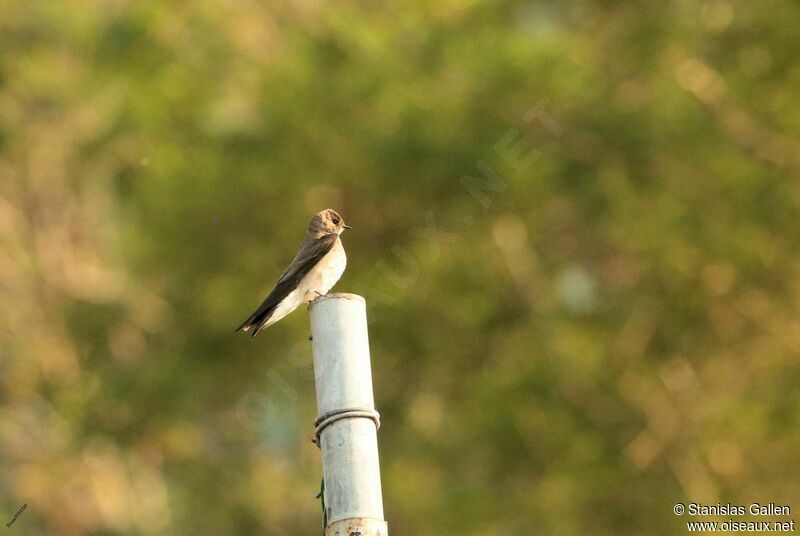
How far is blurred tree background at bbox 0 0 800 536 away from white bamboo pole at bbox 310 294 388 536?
7.30 meters

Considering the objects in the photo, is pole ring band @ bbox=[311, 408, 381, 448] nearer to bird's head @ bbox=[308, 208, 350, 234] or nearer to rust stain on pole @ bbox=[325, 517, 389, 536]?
rust stain on pole @ bbox=[325, 517, 389, 536]

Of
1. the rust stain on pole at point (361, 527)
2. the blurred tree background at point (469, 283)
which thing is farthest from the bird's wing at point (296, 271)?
the blurred tree background at point (469, 283)

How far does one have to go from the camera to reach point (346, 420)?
3879mm

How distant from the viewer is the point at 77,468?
13484 mm

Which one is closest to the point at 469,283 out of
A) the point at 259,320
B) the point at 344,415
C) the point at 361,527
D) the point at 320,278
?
the point at 320,278

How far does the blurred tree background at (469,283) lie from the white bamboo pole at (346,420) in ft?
24.0

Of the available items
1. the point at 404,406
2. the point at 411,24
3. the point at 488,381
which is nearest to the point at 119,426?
the point at 404,406

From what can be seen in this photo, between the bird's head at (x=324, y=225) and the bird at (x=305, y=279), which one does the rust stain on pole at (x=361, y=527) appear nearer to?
the bird at (x=305, y=279)

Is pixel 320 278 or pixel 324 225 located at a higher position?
pixel 324 225

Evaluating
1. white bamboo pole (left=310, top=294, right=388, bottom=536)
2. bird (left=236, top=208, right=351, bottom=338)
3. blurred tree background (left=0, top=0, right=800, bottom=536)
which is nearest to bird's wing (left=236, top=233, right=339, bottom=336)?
bird (left=236, top=208, right=351, bottom=338)

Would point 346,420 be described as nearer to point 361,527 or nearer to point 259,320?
point 361,527

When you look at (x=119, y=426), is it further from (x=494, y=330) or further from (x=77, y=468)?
(x=494, y=330)

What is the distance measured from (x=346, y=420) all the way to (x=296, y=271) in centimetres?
298

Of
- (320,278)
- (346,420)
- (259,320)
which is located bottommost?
(346,420)
